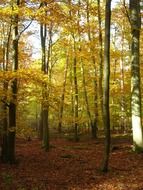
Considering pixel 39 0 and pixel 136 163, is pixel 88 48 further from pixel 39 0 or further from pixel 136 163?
pixel 136 163

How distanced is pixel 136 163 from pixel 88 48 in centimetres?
1590

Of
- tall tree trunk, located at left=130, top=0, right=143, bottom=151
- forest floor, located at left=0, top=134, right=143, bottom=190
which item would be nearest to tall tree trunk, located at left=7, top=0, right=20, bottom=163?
forest floor, located at left=0, top=134, right=143, bottom=190

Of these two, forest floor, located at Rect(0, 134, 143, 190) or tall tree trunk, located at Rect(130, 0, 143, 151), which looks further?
tall tree trunk, located at Rect(130, 0, 143, 151)

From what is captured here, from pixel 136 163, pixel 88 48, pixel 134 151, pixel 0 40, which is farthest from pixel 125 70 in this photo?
pixel 136 163

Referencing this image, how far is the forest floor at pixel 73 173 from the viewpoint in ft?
36.1

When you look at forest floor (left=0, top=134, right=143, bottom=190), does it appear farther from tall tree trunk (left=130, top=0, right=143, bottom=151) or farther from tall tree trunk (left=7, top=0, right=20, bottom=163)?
tall tree trunk (left=130, top=0, right=143, bottom=151)

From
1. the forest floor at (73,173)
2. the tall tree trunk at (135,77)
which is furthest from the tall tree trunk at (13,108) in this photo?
the tall tree trunk at (135,77)

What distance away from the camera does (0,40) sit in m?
30.0

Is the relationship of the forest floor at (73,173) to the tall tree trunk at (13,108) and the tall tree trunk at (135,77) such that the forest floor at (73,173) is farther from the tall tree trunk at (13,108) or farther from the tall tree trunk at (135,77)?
the tall tree trunk at (135,77)

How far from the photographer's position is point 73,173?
515 inches

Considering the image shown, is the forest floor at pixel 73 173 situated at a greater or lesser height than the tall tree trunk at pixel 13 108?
lesser

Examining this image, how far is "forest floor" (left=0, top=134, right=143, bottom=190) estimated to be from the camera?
1102cm

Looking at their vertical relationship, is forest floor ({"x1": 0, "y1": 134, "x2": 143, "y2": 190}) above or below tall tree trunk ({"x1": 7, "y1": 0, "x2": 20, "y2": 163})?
below

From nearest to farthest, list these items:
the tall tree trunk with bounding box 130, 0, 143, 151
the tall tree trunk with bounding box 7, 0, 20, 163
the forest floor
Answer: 1. the forest floor
2. the tall tree trunk with bounding box 7, 0, 20, 163
3. the tall tree trunk with bounding box 130, 0, 143, 151
